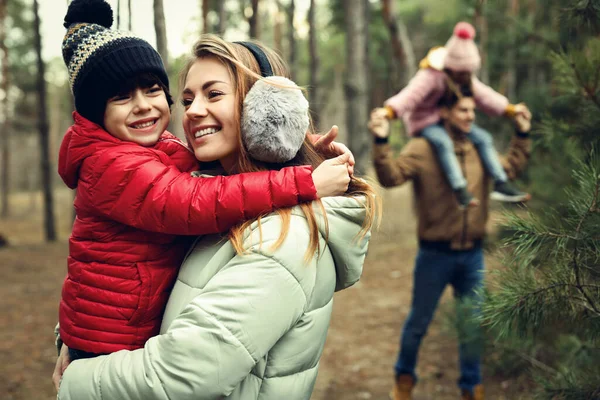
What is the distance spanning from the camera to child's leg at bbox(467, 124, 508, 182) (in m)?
3.89

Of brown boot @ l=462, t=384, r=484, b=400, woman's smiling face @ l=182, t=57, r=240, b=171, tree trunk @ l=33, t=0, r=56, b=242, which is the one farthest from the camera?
tree trunk @ l=33, t=0, r=56, b=242

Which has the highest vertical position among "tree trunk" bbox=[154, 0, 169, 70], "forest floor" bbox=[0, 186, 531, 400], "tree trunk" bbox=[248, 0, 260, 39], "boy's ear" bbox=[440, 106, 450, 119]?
"tree trunk" bbox=[248, 0, 260, 39]

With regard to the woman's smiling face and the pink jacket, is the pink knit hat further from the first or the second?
the woman's smiling face

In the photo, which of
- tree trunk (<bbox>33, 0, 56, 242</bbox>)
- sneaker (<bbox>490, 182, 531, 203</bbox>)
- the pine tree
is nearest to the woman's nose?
the pine tree

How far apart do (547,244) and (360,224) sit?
2.07 feet

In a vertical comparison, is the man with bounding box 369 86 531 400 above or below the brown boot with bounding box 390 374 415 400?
above

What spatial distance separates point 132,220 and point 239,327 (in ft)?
1.66

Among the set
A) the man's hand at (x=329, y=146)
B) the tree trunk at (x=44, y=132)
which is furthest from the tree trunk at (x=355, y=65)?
the tree trunk at (x=44, y=132)

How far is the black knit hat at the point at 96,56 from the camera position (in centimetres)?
171

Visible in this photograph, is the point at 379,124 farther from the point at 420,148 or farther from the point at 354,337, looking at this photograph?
the point at 354,337

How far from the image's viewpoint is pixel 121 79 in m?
1.73

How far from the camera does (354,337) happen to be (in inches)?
224

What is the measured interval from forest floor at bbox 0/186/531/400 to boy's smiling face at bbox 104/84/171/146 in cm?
97

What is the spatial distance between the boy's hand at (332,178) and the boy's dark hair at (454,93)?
2.51 metres
